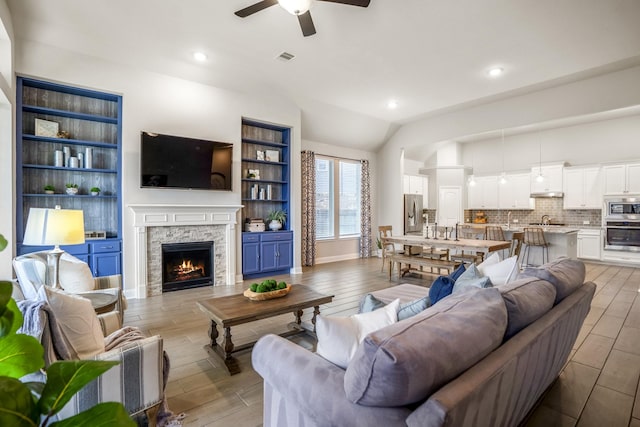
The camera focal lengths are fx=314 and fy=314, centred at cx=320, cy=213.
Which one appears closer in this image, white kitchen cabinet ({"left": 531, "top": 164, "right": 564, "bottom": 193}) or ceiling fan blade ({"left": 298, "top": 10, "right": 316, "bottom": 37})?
ceiling fan blade ({"left": 298, "top": 10, "right": 316, "bottom": 37})

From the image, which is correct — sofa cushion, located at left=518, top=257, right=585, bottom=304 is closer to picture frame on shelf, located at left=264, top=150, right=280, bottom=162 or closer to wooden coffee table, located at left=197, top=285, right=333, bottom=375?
wooden coffee table, located at left=197, top=285, right=333, bottom=375

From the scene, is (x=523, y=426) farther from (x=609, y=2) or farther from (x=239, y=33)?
(x=239, y=33)

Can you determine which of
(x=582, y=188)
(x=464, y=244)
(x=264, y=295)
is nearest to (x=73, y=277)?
(x=264, y=295)

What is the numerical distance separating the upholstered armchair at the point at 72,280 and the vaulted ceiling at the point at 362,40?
265cm

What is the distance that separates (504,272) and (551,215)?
25.0ft

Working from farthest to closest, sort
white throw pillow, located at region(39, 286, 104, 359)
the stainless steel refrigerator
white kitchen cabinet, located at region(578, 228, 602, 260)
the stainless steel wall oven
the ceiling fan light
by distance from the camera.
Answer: the stainless steel refrigerator < white kitchen cabinet, located at region(578, 228, 602, 260) < the stainless steel wall oven < the ceiling fan light < white throw pillow, located at region(39, 286, 104, 359)

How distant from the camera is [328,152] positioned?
7613mm

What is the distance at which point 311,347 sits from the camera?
2.87 metres

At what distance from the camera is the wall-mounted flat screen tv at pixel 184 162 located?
4.54 meters

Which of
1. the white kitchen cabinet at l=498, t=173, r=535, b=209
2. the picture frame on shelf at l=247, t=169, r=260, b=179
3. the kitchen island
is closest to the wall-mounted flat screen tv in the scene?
the picture frame on shelf at l=247, t=169, r=260, b=179

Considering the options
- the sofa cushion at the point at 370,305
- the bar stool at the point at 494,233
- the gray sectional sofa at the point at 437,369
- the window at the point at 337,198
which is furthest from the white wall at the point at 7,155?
the bar stool at the point at 494,233

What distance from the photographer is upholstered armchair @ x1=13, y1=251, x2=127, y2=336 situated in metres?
2.22

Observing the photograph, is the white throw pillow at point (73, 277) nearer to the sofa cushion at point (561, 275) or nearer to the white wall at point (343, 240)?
the sofa cushion at point (561, 275)

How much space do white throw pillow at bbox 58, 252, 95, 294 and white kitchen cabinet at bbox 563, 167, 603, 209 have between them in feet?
31.2
